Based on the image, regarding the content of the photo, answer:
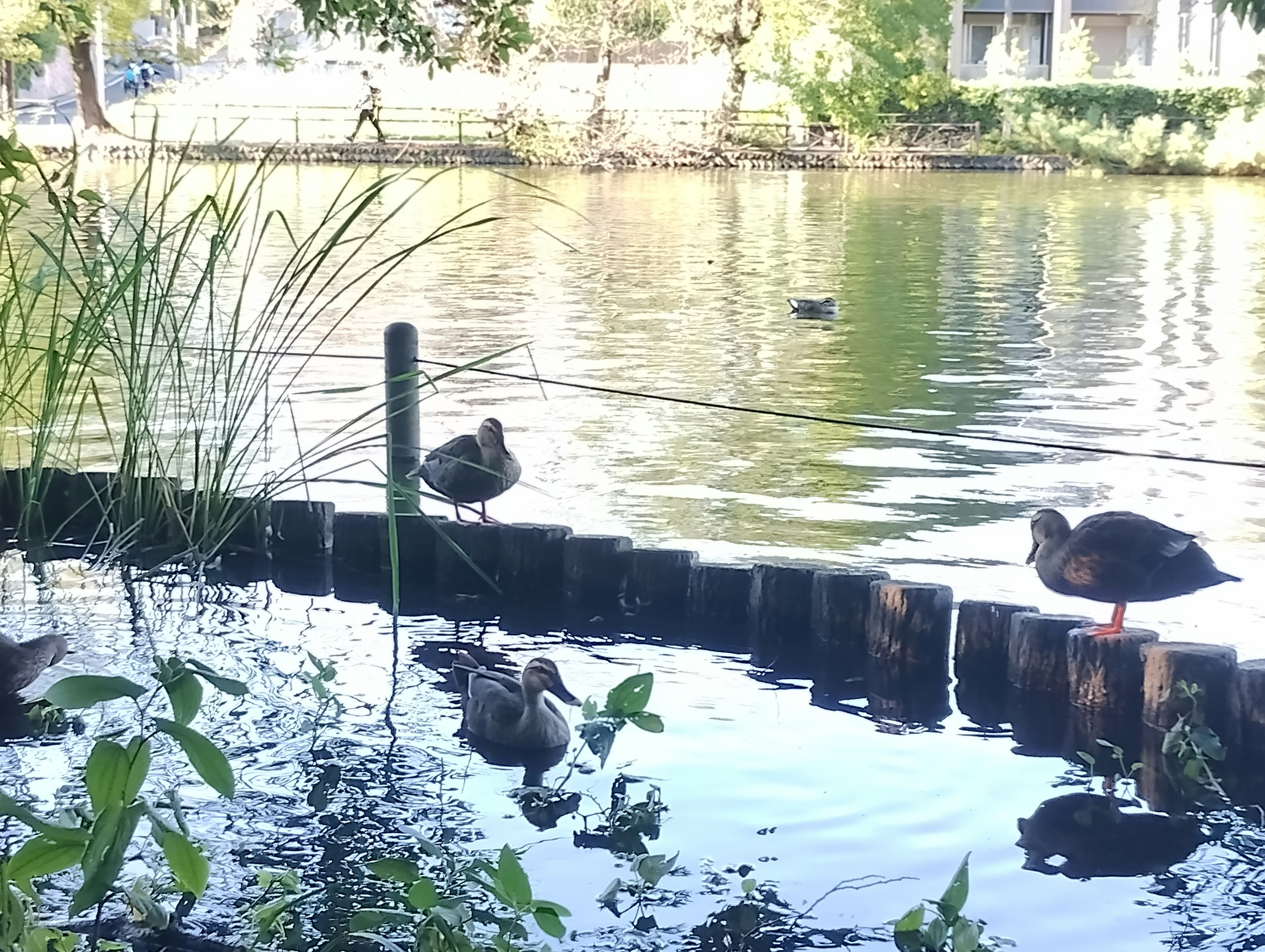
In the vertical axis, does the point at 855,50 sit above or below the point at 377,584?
above

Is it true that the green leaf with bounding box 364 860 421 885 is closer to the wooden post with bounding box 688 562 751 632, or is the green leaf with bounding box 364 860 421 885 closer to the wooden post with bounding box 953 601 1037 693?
the wooden post with bounding box 953 601 1037 693

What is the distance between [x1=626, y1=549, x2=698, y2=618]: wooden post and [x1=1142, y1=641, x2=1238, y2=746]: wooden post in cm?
186

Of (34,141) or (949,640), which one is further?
(34,141)

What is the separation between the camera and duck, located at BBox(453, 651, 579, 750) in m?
4.84

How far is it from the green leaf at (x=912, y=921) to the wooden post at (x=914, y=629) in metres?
2.04

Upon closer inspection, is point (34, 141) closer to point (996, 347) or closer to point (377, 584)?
point (996, 347)

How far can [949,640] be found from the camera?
5.56 m

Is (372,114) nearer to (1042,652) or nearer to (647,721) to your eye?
(647,721)

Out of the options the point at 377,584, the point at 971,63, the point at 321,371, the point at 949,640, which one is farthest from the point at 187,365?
the point at 971,63

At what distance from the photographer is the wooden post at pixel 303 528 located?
676 cm

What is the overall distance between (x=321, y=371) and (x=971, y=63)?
50.6 metres

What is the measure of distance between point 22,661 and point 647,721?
2.19m

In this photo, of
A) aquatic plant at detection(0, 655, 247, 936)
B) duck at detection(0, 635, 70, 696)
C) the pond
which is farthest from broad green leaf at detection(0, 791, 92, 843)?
duck at detection(0, 635, 70, 696)

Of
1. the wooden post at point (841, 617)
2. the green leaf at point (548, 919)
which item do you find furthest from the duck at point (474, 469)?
the green leaf at point (548, 919)
